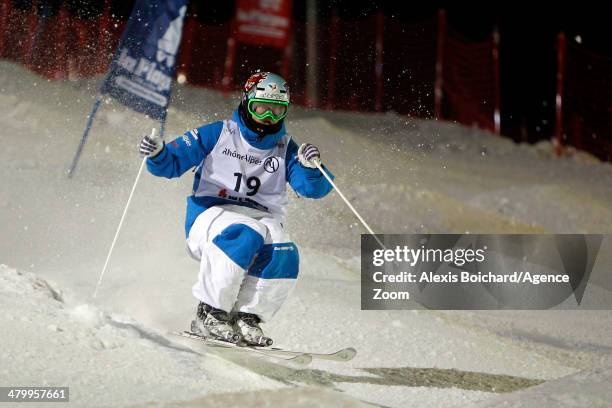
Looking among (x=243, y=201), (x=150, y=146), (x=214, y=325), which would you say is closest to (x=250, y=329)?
(x=214, y=325)

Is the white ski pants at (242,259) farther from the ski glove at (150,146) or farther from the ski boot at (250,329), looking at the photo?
the ski glove at (150,146)

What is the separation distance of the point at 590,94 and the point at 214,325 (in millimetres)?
12340

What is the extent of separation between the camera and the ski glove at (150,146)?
4891 millimetres

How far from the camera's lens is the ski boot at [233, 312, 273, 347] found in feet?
15.9

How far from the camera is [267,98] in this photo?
5.04 metres

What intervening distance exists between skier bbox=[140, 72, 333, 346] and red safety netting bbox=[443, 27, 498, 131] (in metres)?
11.3

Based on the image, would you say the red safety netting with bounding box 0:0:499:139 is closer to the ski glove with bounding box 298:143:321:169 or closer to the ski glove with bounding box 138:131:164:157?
the ski glove with bounding box 138:131:164:157

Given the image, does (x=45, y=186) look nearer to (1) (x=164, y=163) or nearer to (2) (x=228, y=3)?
(1) (x=164, y=163)

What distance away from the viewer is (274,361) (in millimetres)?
5094

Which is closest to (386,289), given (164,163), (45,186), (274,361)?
(274,361)

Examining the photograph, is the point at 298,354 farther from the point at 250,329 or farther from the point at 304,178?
the point at 304,178

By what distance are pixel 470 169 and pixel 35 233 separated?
855 cm

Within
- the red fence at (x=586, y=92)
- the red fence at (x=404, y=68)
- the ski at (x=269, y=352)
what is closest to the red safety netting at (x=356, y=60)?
the red fence at (x=404, y=68)

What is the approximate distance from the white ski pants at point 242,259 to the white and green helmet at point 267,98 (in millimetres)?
559
